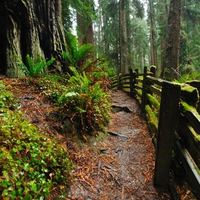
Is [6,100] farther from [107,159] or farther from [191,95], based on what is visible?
[191,95]

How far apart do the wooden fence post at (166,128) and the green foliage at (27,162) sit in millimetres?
1326

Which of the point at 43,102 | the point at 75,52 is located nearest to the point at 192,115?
the point at 43,102

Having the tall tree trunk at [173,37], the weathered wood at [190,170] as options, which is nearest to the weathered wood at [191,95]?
the weathered wood at [190,170]

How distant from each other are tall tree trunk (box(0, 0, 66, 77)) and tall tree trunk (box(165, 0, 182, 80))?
173 inches

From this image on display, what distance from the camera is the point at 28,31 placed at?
4801 millimetres

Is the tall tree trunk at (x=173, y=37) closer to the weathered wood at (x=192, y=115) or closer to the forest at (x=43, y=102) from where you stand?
the forest at (x=43, y=102)

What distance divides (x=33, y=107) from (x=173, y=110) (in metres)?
2.55

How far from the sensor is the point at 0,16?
451 cm

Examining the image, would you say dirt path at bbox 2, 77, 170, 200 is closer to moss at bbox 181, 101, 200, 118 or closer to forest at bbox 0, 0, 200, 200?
forest at bbox 0, 0, 200, 200

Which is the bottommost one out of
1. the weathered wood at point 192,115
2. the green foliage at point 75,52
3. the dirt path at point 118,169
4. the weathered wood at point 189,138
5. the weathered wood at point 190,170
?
the dirt path at point 118,169

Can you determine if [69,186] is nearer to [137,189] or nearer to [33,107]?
[137,189]

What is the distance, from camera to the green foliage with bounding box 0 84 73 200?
1557 mm

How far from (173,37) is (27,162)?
278 inches

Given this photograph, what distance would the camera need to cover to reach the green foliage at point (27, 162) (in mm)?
1557
